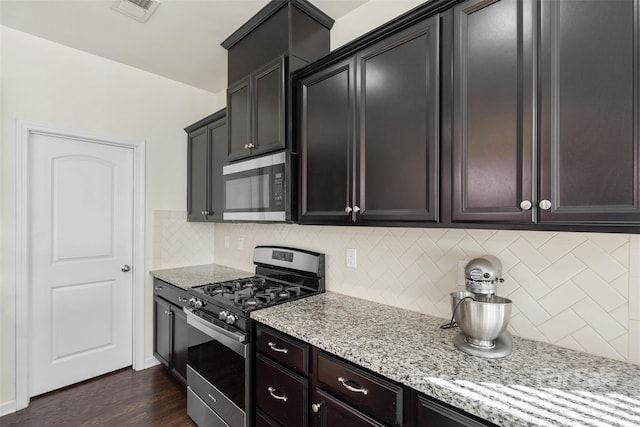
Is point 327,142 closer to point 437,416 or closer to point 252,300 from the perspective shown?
point 252,300

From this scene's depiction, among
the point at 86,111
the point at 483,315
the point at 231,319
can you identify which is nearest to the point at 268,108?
the point at 231,319

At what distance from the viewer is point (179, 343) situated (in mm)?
2488

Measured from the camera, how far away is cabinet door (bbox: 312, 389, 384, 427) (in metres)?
1.15

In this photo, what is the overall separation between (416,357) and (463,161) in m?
0.76

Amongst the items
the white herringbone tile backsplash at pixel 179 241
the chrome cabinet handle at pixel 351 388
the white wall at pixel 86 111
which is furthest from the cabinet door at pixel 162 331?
the chrome cabinet handle at pixel 351 388

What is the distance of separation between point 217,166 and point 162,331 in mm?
1588

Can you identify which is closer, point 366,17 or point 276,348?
point 276,348

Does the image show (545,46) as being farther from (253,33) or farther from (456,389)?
(253,33)

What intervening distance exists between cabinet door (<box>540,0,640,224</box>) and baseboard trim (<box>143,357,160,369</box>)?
338cm

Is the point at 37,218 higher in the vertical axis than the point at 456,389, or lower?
higher

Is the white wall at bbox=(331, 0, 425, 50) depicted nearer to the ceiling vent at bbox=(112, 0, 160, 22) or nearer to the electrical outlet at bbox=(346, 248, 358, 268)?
the ceiling vent at bbox=(112, 0, 160, 22)

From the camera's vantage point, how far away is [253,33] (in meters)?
2.19

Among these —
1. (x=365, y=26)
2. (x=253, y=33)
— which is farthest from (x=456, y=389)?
(x=253, y=33)

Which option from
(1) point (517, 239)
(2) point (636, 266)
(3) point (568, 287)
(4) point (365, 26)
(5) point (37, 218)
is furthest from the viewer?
(5) point (37, 218)
